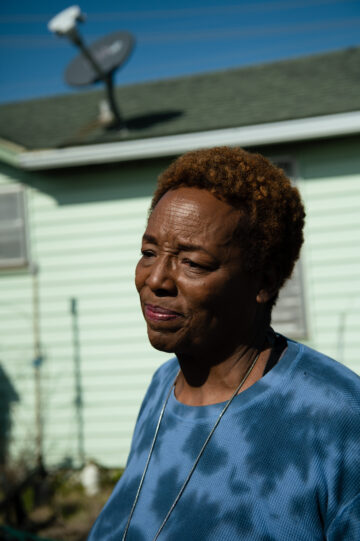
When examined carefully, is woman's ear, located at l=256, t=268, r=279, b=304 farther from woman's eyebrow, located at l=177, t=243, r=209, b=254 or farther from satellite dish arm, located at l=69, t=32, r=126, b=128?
satellite dish arm, located at l=69, t=32, r=126, b=128

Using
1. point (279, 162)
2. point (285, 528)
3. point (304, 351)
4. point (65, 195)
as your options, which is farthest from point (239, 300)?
point (65, 195)

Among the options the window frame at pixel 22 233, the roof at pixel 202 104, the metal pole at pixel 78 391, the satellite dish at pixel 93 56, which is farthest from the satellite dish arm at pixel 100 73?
the metal pole at pixel 78 391

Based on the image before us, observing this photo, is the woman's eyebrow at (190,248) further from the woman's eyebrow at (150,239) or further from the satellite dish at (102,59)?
the satellite dish at (102,59)

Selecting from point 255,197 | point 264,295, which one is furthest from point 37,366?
point 255,197

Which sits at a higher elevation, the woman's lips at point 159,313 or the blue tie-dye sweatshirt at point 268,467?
the woman's lips at point 159,313

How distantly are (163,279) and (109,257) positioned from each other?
15.0 feet

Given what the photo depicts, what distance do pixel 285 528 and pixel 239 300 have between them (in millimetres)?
604

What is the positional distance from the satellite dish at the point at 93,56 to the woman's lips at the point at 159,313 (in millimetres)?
5538

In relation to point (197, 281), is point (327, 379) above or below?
below

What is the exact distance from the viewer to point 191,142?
5207mm

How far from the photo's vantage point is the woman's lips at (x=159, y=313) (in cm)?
138

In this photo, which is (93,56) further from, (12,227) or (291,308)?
(291,308)

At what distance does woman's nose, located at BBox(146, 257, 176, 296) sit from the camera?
1375mm

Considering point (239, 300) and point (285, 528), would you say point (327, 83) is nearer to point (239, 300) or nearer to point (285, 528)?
point (239, 300)
